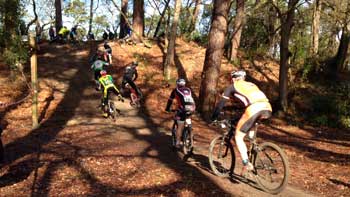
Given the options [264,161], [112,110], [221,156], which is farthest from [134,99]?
[264,161]

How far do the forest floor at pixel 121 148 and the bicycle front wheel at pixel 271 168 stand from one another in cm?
22

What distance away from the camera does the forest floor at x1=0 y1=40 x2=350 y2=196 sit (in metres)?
7.27

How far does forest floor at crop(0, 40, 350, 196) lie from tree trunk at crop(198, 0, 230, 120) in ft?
2.88

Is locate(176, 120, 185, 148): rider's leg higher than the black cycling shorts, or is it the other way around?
the black cycling shorts

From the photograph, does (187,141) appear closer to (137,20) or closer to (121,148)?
(121,148)

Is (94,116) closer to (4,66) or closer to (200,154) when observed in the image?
(200,154)

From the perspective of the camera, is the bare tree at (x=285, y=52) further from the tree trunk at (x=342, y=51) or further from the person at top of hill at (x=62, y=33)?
the person at top of hill at (x=62, y=33)

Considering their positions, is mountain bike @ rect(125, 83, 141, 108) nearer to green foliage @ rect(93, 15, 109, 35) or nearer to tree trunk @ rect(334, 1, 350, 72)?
tree trunk @ rect(334, 1, 350, 72)

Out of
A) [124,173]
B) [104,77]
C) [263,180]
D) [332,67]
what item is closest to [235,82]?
[263,180]

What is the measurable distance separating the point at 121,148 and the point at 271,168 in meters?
4.70

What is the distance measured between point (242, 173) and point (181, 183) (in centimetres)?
146

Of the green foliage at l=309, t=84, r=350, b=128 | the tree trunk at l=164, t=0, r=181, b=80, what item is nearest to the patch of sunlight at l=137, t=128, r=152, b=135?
the tree trunk at l=164, t=0, r=181, b=80

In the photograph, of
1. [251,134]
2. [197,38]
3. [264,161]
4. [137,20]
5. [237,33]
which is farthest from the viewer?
[197,38]

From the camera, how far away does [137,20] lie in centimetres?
2542
